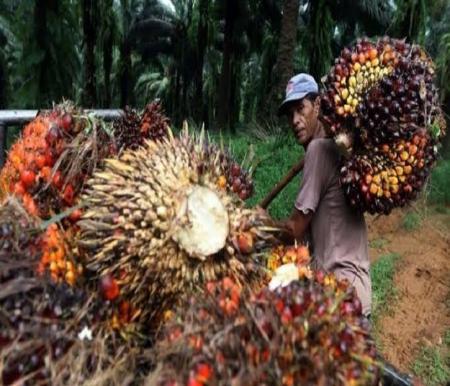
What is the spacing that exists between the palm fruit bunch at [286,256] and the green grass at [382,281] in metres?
5.78

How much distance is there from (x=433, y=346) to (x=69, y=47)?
899 centimetres

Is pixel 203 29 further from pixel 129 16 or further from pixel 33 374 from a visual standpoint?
pixel 33 374

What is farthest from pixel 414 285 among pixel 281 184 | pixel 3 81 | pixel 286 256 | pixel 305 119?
pixel 3 81

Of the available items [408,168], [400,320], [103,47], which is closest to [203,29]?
[103,47]

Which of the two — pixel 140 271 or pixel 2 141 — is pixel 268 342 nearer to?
pixel 140 271

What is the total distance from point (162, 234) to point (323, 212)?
1.28m

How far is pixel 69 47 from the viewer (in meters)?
12.3

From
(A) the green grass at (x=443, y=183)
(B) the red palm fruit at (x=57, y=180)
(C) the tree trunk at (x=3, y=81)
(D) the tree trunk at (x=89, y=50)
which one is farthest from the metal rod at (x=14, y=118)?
(C) the tree trunk at (x=3, y=81)

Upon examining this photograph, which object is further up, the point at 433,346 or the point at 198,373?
the point at 198,373

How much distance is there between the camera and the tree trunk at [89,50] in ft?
45.6

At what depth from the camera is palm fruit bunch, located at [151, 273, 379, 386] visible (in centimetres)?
94

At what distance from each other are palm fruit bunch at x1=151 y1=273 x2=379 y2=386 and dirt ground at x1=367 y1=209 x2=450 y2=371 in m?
5.64

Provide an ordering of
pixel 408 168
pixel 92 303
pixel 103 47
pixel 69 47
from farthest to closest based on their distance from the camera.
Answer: pixel 103 47
pixel 69 47
pixel 408 168
pixel 92 303

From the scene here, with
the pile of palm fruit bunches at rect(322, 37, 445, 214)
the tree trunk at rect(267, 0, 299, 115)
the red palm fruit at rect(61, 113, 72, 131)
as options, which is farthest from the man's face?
the tree trunk at rect(267, 0, 299, 115)
